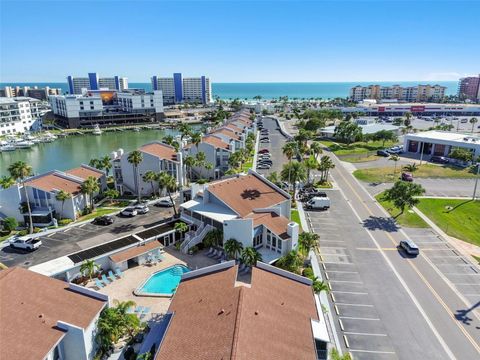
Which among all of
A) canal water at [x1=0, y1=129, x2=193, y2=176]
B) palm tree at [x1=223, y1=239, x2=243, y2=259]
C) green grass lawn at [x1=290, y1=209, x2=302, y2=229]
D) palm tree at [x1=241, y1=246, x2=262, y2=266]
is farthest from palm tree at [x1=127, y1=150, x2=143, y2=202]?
canal water at [x1=0, y1=129, x2=193, y2=176]

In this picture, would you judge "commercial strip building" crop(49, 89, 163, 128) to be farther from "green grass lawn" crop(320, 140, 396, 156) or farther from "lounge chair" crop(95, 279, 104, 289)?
"lounge chair" crop(95, 279, 104, 289)

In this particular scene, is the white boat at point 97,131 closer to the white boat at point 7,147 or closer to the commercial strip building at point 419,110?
the white boat at point 7,147

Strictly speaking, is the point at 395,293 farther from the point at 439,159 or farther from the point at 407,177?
the point at 439,159

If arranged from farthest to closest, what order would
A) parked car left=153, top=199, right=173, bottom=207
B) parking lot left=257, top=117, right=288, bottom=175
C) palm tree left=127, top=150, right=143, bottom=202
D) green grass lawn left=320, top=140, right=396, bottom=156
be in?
green grass lawn left=320, top=140, right=396, bottom=156 → parking lot left=257, top=117, right=288, bottom=175 → palm tree left=127, top=150, right=143, bottom=202 → parked car left=153, top=199, right=173, bottom=207

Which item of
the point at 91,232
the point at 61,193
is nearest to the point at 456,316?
the point at 91,232

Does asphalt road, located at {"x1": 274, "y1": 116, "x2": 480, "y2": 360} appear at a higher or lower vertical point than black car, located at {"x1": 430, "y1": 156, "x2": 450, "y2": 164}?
lower

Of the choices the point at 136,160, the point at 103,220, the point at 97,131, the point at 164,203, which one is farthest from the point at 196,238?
the point at 97,131

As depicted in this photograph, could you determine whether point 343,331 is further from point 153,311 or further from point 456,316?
point 153,311
